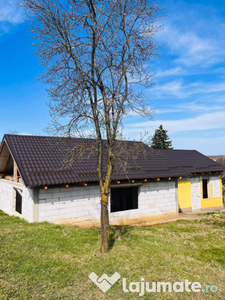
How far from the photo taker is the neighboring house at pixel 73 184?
32.0 ft

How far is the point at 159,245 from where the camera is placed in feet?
26.0

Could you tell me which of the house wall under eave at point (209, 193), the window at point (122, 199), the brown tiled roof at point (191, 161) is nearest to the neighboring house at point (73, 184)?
the window at point (122, 199)

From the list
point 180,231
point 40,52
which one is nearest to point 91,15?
point 40,52

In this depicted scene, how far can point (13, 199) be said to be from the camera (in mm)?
12062

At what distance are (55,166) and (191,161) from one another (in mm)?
13731

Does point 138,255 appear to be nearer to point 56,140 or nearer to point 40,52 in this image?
point 40,52

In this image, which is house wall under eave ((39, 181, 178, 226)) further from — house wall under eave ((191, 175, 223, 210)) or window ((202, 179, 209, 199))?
window ((202, 179, 209, 199))

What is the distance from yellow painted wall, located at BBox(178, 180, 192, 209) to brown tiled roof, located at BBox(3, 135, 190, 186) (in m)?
3.58

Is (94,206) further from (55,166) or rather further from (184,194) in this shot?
(184,194)

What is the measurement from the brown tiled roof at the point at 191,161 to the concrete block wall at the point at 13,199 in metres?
11.6

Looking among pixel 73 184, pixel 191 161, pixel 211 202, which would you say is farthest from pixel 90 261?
pixel 191 161

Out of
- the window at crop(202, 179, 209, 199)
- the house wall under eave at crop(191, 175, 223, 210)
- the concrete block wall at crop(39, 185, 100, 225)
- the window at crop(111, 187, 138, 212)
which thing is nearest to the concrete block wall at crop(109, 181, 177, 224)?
the concrete block wall at crop(39, 185, 100, 225)

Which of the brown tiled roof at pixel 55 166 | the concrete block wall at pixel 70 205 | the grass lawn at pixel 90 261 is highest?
the brown tiled roof at pixel 55 166

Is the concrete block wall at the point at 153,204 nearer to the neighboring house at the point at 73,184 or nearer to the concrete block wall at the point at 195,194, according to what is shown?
the neighboring house at the point at 73,184
